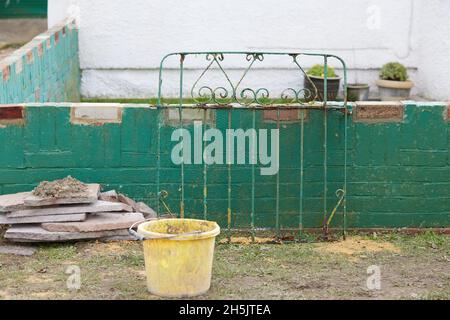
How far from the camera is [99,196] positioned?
7.30 metres

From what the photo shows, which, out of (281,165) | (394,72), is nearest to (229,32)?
(394,72)

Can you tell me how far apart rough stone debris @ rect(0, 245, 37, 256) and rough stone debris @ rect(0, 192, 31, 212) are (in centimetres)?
30

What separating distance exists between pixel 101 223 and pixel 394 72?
23.6ft

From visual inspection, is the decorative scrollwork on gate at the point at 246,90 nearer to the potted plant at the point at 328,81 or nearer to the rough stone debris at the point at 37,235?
the potted plant at the point at 328,81

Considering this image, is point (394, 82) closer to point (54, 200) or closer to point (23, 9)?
point (23, 9)

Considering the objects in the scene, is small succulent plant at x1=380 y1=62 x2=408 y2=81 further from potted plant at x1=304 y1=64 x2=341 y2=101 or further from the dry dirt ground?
the dry dirt ground

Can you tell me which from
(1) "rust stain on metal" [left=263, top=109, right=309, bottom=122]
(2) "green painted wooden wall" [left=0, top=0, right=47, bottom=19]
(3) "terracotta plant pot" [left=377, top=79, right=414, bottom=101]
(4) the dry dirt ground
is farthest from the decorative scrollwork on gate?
(2) "green painted wooden wall" [left=0, top=0, right=47, bottom=19]

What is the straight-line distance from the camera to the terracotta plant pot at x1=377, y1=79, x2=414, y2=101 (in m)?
13.0

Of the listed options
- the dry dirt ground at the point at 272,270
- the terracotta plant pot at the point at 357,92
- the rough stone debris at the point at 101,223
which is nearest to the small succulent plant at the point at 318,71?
the terracotta plant pot at the point at 357,92

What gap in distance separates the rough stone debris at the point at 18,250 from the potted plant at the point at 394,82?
7477 mm

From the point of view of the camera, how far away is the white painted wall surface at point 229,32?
12984mm

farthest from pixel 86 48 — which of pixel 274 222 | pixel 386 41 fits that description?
pixel 274 222
